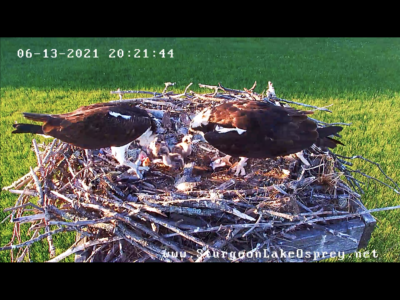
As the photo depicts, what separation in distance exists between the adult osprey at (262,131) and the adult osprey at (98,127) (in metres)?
0.79

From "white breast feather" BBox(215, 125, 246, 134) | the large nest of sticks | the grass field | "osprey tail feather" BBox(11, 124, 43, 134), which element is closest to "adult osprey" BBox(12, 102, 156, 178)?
"osprey tail feather" BBox(11, 124, 43, 134)

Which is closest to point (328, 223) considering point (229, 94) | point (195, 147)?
point (195, 147)

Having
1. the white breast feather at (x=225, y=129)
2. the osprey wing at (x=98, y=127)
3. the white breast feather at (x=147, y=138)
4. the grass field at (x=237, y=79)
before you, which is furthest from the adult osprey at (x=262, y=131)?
the grass field at (x=237, y=79)

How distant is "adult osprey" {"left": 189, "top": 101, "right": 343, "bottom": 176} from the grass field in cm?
161

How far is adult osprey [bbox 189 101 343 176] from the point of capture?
3.49 metres

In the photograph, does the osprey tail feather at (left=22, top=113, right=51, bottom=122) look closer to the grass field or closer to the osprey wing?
the osprey wing

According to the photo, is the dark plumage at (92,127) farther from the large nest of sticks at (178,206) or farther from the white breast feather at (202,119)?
the white breast feather at (202,119)

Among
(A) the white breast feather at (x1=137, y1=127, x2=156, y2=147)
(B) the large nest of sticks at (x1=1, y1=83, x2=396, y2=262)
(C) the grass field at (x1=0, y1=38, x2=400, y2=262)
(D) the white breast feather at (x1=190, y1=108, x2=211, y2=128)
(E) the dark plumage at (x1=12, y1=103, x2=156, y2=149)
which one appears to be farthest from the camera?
(C) the grass field at (x1=0, y1=38, x2=400, y2=262)

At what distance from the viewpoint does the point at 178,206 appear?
3.14m

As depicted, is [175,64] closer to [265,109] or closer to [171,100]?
[171,100]

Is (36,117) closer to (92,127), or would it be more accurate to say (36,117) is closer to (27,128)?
(27,128)

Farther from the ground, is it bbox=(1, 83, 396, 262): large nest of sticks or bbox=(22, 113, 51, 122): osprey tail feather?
bbox=(22, 113, 51, 122): osprey tail feather

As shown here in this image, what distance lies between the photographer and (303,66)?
30.3 ft

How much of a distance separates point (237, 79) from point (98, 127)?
539 cm
